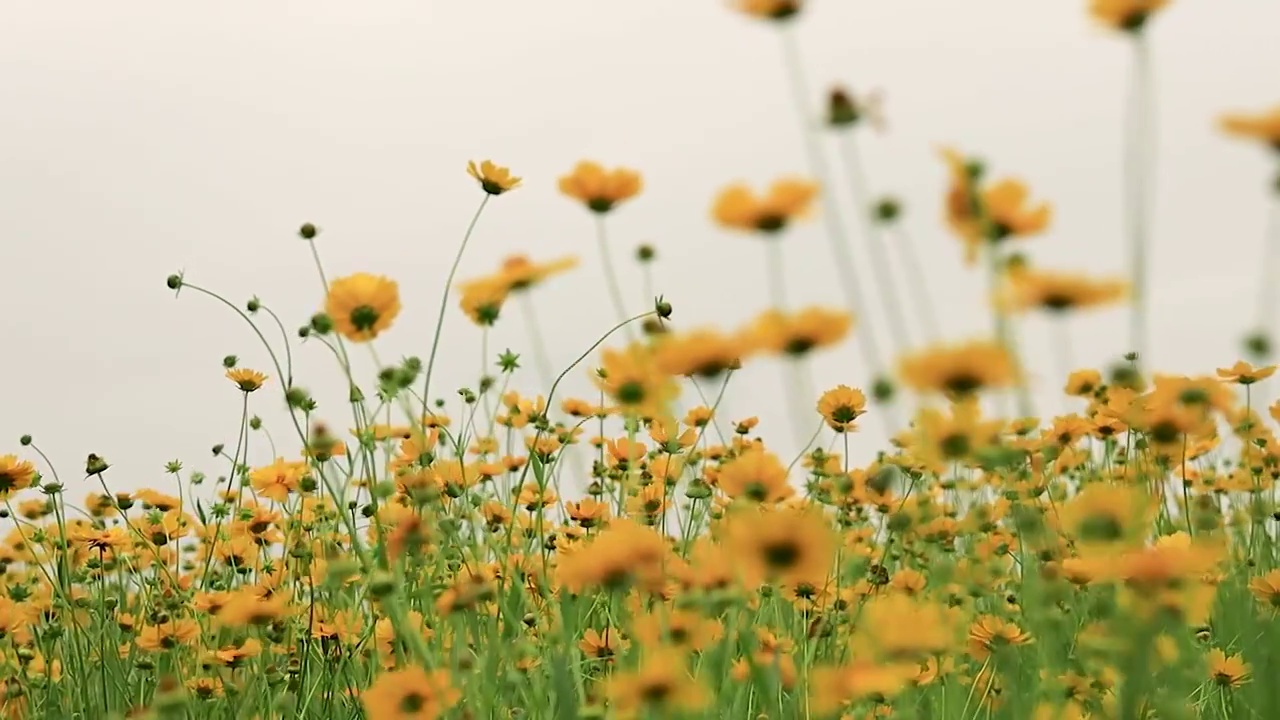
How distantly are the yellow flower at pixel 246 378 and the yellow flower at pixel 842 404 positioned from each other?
1.22 meters

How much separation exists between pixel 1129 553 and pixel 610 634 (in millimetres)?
858

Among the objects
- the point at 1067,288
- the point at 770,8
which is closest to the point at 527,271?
the point at 770,8

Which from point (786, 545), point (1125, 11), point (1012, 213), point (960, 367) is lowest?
Answer: point (786, 545)

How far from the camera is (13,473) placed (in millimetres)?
2230

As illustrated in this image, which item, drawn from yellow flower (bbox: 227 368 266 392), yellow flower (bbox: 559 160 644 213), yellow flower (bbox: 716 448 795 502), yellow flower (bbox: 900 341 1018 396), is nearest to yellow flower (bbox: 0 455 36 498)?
yellow flower (bbox: 227 368 266 392)

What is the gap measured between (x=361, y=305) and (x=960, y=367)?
26.6 inches

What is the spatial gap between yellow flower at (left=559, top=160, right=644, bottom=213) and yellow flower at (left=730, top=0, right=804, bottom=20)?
0.98 feet

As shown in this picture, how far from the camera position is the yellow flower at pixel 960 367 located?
82 cm

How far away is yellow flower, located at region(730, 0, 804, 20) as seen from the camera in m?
1.09

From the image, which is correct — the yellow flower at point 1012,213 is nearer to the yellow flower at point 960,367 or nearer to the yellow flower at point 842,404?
the yellow flower at point 960,367

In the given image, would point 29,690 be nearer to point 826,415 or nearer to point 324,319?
point 324,319

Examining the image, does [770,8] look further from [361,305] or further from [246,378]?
[246,378]

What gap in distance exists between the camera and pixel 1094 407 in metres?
2.44

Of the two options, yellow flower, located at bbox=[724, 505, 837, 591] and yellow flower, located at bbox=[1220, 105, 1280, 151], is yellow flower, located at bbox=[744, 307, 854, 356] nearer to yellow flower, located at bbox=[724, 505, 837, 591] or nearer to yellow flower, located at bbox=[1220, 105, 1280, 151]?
yellow flower, located at bbox=[724, 505, 837, 591]
